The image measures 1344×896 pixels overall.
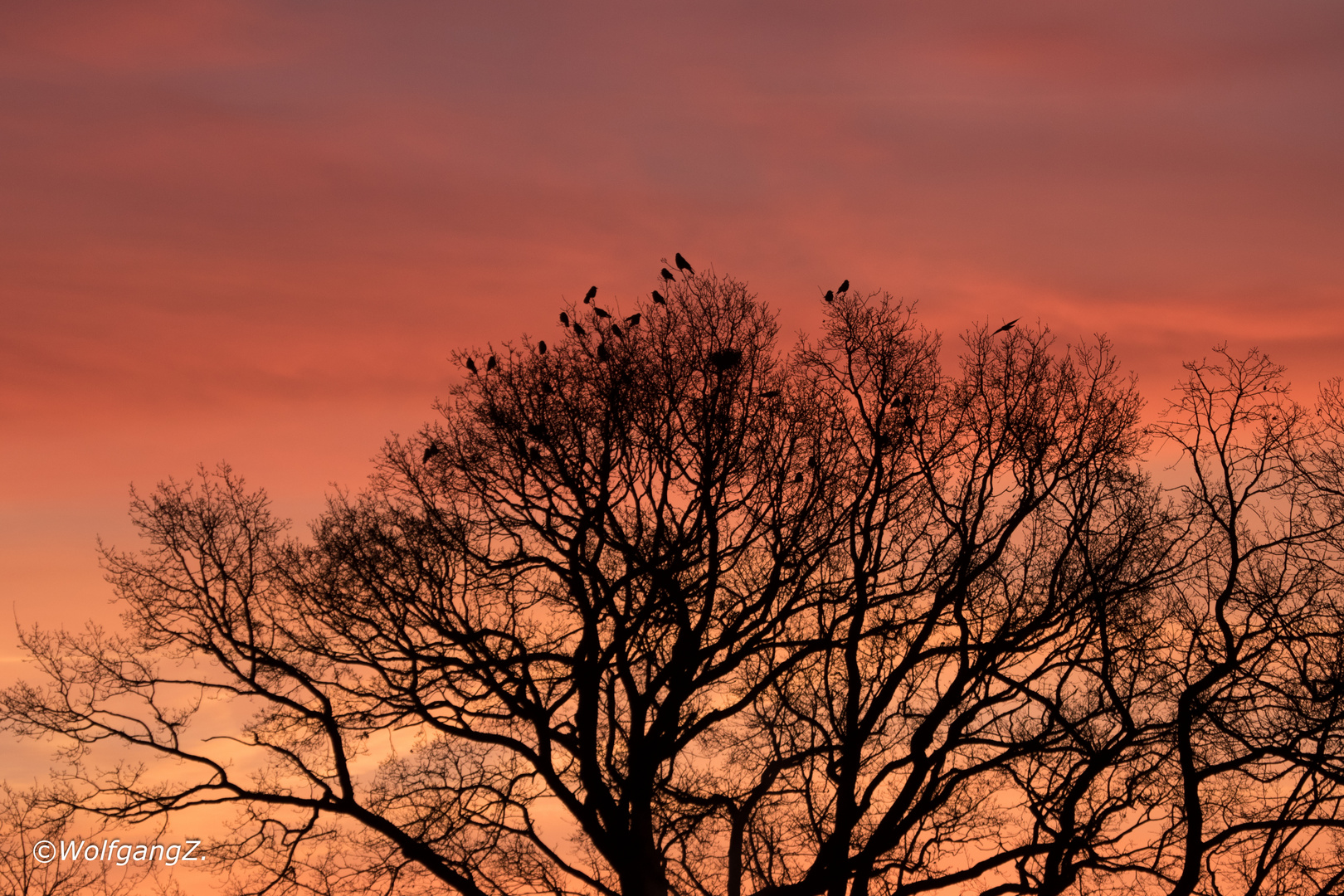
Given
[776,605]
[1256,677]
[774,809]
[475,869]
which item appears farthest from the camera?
[774,809]

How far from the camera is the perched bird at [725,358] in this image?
1608 cm

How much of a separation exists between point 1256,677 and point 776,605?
7093mm

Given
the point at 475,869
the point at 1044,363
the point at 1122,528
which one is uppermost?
the point at 1044,363

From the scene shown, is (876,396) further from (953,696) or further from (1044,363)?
(953,696)

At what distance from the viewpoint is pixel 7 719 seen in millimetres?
15609

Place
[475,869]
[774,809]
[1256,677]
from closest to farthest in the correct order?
[1256,677] → [475,869] → [774,809]

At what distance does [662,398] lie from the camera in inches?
634

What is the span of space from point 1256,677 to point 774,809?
27.8ft

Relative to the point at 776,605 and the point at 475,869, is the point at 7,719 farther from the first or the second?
the point at 776,605

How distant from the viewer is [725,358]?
632 inches

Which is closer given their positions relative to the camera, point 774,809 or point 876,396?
point 876,396

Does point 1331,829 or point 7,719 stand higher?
point 7,719

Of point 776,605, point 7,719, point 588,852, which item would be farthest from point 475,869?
point 7,719

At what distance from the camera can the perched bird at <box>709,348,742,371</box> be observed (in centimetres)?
1608
